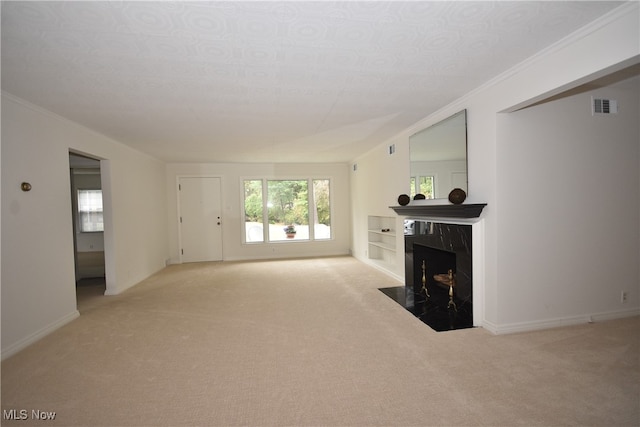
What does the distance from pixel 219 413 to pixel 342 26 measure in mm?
2468

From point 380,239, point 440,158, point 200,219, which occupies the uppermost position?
point 440,158

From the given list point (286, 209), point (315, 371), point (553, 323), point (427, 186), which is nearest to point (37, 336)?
point (315, 371)

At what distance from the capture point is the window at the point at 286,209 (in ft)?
24.5

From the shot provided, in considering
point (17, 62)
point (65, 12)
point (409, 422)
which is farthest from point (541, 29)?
point (17, 62)

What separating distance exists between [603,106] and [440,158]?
158 cm

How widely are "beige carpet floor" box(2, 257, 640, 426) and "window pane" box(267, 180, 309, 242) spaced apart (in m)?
3.86

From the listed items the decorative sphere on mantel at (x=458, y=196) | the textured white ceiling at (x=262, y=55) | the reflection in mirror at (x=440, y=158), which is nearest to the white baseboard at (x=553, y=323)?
the decorative sphere on mantel at (x=458, y=196)

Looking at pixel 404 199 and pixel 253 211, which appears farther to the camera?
pixel 253 211

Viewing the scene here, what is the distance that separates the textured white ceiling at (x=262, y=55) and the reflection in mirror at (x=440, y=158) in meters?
0.28

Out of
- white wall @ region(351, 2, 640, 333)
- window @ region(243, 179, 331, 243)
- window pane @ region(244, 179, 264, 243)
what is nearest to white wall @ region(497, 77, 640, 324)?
white wall @ region(351, 2, 640, 333)

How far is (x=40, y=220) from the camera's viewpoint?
3.15m

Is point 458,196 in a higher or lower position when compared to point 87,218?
higher

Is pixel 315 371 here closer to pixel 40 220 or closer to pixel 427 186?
pixel 427 186

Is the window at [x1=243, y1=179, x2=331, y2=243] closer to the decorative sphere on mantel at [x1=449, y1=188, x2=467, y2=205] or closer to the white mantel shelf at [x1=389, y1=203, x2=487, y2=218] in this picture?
the white mantel shelf at [x1=389, y1=203, x2=487, y2=218]
